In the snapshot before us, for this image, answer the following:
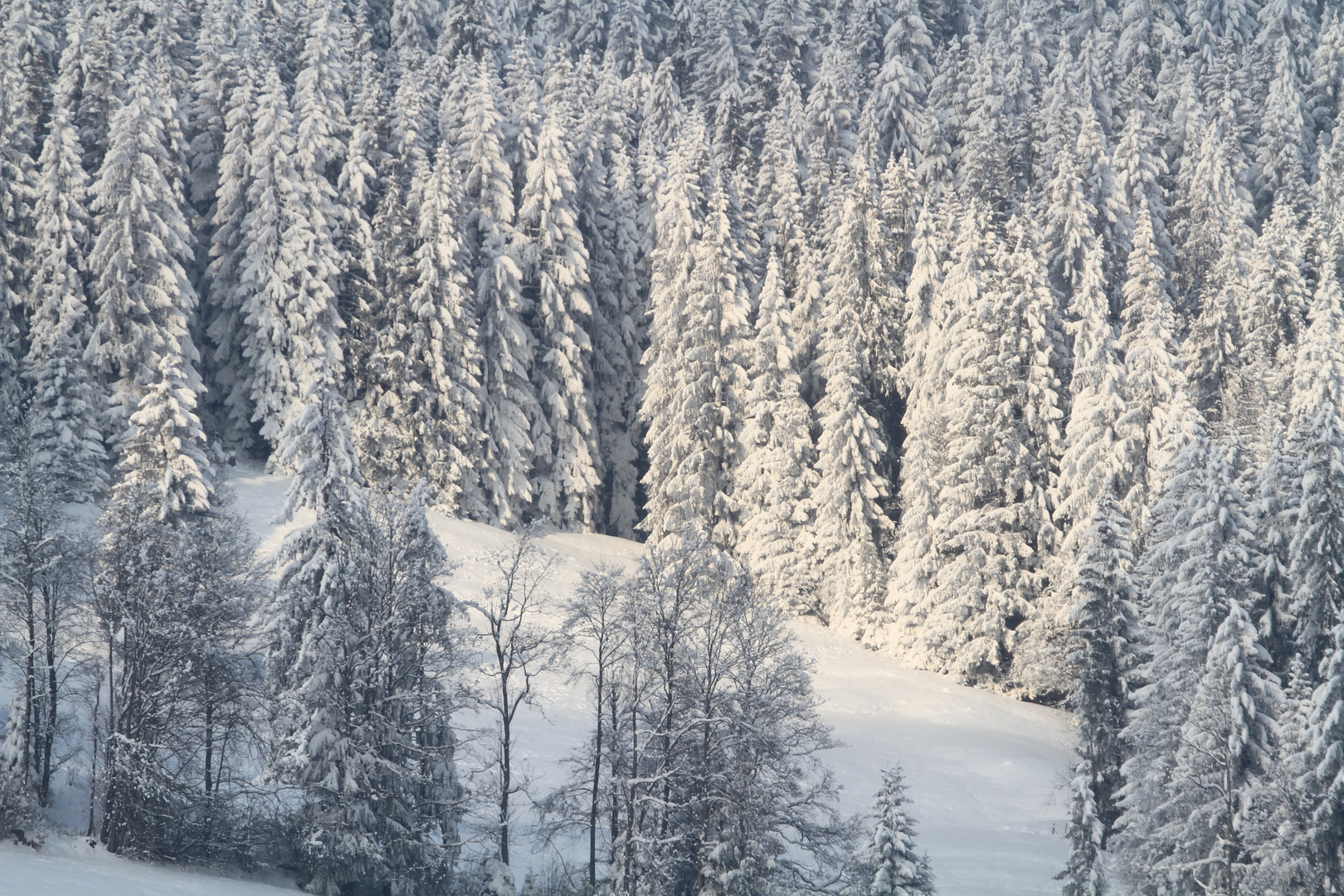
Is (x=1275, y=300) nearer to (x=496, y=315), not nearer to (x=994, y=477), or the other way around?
(x=994, y=477)

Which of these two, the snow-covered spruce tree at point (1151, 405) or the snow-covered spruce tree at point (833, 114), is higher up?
the snow-covered spruce tree at point (833, 114)

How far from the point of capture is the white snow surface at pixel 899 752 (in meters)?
27.7

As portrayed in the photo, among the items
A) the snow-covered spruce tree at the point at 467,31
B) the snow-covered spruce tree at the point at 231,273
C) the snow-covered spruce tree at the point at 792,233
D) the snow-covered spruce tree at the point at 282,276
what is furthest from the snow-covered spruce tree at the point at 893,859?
the snow-covered spruce tree at the point at 467,31

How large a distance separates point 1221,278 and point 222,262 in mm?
40283

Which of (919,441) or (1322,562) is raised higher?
(919,441)

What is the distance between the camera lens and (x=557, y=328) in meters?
49.0

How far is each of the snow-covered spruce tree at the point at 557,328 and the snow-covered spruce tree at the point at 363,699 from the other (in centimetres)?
2287

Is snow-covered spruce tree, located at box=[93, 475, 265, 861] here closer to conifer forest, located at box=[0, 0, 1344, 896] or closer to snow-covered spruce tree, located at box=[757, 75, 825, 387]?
conifer forest, located at box=[0, 0, 1344, 896]

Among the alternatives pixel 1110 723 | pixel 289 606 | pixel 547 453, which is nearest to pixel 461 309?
pixel 547 453

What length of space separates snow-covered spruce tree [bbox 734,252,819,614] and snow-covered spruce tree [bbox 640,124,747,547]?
87cm

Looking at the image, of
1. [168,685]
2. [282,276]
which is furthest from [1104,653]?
[282,276]

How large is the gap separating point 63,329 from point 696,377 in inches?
864

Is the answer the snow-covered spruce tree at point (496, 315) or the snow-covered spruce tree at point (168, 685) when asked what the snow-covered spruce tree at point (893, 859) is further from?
the snow-covered spruce tree at point (496, 315)

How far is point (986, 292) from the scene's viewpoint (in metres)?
41.8
